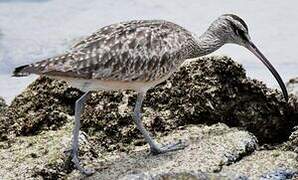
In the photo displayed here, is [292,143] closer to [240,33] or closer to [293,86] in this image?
[240,33]

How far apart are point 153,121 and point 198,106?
0.42 metres

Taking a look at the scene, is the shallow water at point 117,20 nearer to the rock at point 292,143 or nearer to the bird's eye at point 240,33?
the bird's eye at point 240,33

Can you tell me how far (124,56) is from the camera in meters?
7.98

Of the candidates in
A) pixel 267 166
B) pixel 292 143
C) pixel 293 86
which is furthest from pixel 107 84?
pixel 293 86

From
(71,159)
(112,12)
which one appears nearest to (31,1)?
(112,12)

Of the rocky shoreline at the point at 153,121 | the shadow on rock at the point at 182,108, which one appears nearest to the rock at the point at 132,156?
the rocky shoreline at the point at 153,121

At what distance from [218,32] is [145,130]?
4.97ft

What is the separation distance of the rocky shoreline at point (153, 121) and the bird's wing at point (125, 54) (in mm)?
402

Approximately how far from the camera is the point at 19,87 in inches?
492

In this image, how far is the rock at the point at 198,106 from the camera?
8.37m

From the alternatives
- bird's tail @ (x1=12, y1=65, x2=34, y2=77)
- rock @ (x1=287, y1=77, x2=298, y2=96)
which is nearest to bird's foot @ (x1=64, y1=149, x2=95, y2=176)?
bird's tail @ (x1=12, y1=65, x2=34, y2=77)

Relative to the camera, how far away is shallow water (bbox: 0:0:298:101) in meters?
13.0

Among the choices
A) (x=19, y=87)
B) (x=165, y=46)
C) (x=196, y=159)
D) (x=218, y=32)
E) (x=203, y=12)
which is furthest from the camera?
(x=203, y=12)

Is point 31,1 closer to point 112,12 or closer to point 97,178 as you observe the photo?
point 112,12
